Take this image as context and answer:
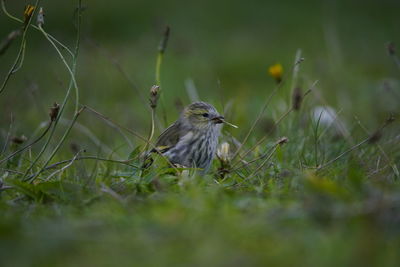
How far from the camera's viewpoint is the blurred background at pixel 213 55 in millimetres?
7699

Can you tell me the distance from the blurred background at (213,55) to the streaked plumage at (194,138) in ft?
3.71

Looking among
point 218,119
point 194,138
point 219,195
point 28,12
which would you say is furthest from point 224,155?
point 28,12

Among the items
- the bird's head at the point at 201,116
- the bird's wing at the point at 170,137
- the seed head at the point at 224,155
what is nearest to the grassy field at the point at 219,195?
the seed head at the point at 224,155

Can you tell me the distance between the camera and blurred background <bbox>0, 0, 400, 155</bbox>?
7.70 meters

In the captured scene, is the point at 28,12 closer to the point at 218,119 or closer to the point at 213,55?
the point at 218,119

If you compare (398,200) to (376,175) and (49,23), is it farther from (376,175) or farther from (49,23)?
(49,23)

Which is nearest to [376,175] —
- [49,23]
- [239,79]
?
[239,79]

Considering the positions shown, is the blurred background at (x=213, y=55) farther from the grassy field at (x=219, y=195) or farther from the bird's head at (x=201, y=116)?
the bird's head at (x=201, y=116)

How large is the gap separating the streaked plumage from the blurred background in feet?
3.71

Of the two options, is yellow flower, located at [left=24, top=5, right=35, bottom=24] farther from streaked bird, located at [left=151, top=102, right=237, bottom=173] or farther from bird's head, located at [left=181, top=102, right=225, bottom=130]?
bird's head, located at [left=181, top=102, right=225, bottom=130]

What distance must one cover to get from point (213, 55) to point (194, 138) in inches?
260

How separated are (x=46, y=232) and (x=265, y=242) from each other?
33.1 inches

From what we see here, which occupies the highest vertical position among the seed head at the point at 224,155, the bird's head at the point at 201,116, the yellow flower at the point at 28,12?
the yellow flower at the point at 28,12

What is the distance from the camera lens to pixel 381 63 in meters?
10.0
